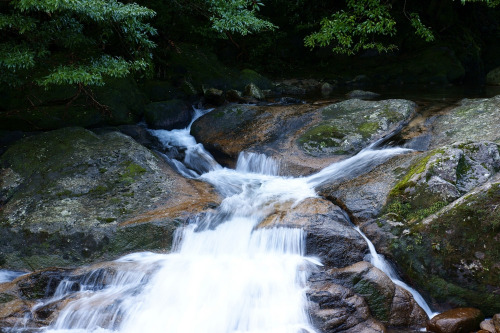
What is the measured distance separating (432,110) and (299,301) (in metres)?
5.80

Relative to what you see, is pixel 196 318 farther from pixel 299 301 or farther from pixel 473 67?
pixel 473 67

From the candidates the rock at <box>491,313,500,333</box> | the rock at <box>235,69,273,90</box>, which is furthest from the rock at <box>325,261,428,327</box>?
the rock at <box>235,69,273,90</box>

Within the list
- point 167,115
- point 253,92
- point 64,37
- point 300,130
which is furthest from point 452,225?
point 253,92

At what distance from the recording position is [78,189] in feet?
20.7

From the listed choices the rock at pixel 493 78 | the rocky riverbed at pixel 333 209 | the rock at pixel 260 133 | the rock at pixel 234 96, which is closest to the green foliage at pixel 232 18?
the rock at pixel 260 133

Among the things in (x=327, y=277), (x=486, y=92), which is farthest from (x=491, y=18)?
(x=327, y=277)

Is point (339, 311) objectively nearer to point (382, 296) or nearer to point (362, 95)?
point (382, 296)

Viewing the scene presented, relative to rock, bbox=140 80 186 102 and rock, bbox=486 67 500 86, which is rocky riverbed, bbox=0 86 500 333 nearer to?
rock, bbox=140 80 186 102

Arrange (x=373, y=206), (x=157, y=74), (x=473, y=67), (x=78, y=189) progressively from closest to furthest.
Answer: (x=373, y=206) → (x=78, y=189) → (x=157, y=74) → (x=473, y=67)

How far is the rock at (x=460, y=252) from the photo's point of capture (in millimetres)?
4543

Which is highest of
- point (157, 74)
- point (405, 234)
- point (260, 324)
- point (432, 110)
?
point (157, 74)

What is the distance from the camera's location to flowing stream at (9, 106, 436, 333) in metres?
4.49

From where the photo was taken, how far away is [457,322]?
4344mm

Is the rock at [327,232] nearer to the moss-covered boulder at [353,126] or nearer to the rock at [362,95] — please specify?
the moss-covered boulder at [353,126]
